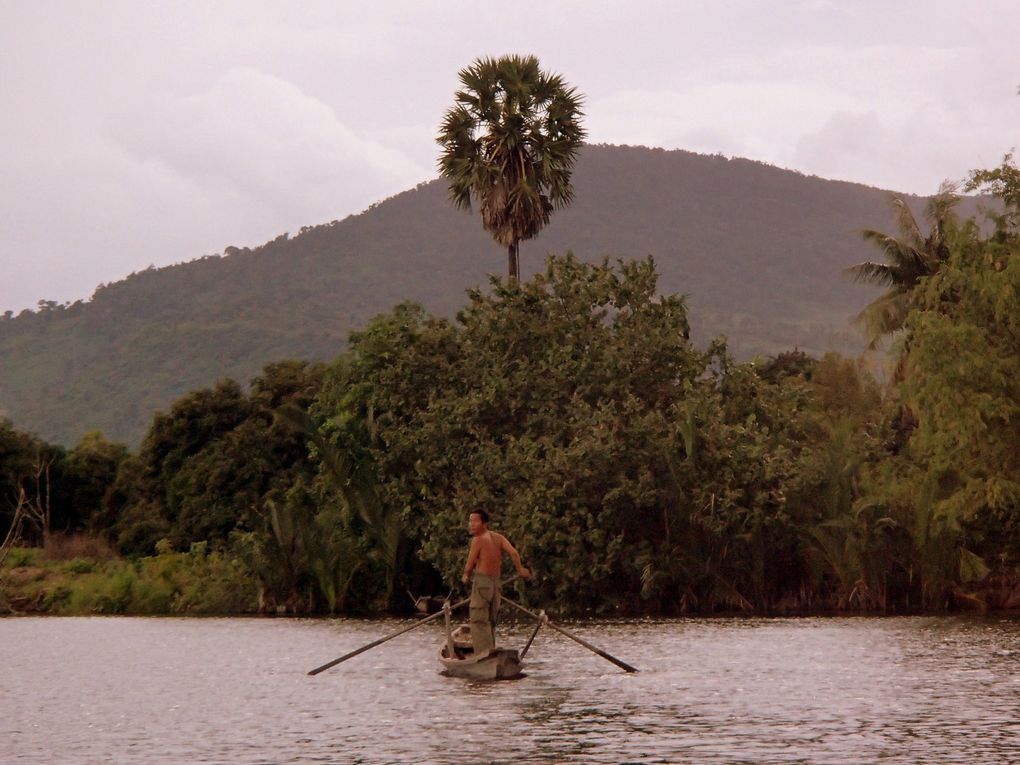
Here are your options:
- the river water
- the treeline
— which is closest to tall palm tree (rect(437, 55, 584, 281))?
the treeline

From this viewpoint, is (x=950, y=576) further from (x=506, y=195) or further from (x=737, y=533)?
(x=506, y=195)

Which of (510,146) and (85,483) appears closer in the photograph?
(510,146)

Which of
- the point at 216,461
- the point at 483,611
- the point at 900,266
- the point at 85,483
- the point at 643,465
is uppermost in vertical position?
the point at 900,266

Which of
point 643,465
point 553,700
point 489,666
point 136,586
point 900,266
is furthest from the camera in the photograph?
point 900,266

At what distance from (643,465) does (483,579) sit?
18.7 m

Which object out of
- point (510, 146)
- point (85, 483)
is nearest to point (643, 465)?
point (510, 146)

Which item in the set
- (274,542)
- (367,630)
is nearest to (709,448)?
(367,630)

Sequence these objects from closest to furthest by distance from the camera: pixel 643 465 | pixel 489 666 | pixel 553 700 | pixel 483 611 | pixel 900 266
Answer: pixel 553 700, pixel 489 666, pixel 483 611, pixel 643 465, pixel 900 266

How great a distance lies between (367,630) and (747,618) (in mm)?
9736

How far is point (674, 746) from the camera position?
17.1 m

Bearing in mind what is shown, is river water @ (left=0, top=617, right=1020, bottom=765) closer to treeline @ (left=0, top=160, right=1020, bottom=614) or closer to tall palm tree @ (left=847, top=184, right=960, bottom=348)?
treeline @ (left=0, top=160, right=1020, bottom=614)

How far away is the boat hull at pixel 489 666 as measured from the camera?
2530cm

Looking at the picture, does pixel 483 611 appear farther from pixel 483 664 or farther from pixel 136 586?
pixel 136 586

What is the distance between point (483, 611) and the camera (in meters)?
26.0
